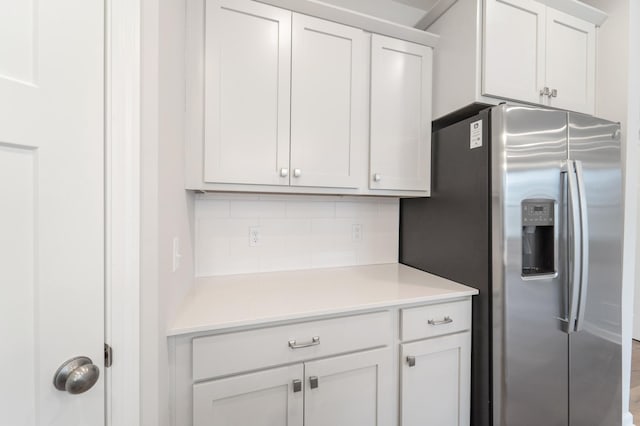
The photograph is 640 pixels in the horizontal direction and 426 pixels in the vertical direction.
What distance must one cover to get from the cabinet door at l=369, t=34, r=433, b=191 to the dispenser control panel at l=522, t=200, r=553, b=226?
51 centimetres

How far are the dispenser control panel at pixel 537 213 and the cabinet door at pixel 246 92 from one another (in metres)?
1.14

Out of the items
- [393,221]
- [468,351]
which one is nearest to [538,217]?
[468,351]

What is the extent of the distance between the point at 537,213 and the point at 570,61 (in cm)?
106

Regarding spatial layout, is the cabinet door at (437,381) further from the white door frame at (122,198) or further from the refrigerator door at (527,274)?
the white door frame at (122,198)

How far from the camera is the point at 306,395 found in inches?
39.8

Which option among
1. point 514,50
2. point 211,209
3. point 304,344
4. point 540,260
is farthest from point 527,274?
point 211,209

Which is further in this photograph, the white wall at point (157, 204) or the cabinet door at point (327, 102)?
the cabinet door at point (327, 102)

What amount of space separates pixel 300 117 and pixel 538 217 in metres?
1.25

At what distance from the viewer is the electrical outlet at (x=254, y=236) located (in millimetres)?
1563

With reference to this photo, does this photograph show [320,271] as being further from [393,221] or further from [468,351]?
[468,351]

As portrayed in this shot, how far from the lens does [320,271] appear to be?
65.3 inches

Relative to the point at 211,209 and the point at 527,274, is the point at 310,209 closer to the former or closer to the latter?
the point at 211,209

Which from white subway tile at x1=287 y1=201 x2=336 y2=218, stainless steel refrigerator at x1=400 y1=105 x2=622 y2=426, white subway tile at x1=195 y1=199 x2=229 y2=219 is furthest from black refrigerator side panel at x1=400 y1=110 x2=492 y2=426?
white subway tile at x1=195 y1=199 x2=229 y2=219

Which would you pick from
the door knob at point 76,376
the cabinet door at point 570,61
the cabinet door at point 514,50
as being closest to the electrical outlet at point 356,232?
the cabinet door at point 514,50
